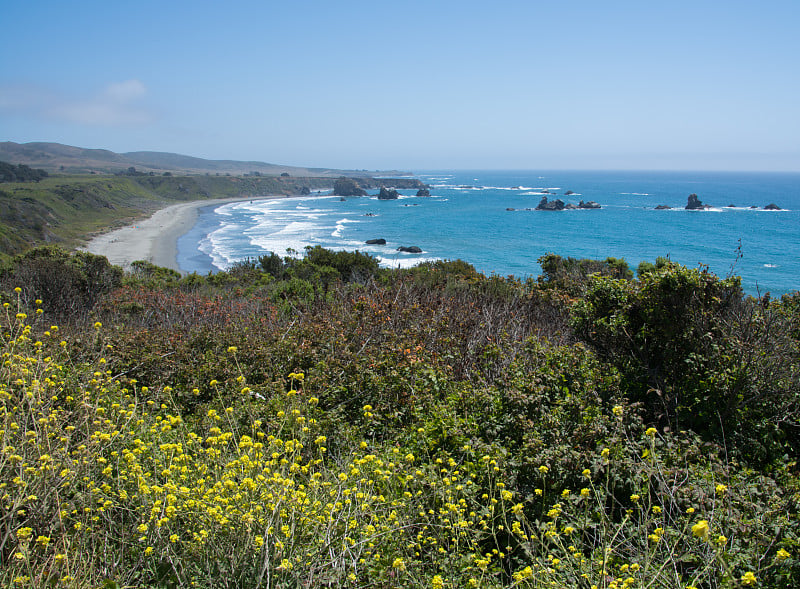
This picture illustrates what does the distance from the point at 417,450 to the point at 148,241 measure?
55.1 m

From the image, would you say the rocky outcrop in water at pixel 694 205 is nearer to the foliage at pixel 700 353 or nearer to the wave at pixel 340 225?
the wave at pixel 340 225

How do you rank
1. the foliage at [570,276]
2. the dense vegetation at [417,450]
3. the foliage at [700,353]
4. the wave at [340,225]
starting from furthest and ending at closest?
the wave at [340,225], the foliage at [570,276], the foliage at [700,353], the dense vegetation at [417,450]

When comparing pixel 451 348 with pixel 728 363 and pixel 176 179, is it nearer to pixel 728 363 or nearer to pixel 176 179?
pixel 728 363

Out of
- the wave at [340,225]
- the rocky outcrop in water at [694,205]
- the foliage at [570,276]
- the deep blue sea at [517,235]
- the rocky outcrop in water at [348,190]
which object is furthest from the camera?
the rocky outcrop in water at [348,190]

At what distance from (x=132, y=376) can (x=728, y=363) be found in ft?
22.5

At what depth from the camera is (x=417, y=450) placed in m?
4.25

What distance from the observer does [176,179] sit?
118m

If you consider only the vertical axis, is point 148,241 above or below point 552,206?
below

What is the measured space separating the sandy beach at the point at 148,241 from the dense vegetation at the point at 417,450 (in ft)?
104

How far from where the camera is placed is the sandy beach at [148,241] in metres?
41.0

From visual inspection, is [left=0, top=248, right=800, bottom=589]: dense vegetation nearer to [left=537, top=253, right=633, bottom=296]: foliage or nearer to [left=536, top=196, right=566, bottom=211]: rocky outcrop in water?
[left=537, top=253, right=633, bottom=296]: foliage

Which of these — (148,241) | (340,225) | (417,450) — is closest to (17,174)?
(148,241)

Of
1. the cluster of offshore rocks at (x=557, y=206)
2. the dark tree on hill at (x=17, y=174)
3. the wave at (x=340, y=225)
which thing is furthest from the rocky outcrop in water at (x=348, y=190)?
the dark tree on hill at (x=17, y=174)

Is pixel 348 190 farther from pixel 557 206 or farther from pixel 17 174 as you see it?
pixel 17 174
